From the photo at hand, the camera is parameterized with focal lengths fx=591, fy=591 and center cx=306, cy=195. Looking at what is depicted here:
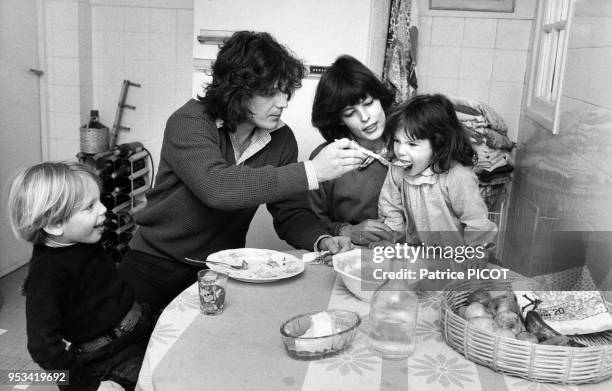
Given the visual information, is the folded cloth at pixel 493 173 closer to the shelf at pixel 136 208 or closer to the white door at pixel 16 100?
the shelf at pixel 136 208

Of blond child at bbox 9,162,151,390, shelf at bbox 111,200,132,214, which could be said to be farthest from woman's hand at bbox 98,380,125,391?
shelf at bbox 111,200,132,214

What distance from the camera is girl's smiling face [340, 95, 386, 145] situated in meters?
1.93

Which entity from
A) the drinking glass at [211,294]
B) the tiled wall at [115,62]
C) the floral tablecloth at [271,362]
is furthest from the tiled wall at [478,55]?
the drinking glass at [211,294]

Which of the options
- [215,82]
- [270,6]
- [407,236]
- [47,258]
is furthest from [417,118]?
[270,6]

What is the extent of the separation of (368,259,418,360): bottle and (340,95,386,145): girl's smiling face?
2.69ft

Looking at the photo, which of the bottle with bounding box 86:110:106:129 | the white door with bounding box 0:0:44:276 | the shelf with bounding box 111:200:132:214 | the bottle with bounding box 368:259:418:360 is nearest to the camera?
the bottle with bounding box 368:259:418:360

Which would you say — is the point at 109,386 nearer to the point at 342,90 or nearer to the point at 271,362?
the point at 271,362

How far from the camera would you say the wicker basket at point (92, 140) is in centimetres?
342

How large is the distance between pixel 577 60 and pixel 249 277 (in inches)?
59.0

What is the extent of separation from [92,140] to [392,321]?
8.99 feet

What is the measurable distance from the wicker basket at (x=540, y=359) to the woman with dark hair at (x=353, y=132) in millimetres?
781

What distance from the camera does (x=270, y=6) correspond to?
293 centimetres

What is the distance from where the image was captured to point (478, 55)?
3342 mm

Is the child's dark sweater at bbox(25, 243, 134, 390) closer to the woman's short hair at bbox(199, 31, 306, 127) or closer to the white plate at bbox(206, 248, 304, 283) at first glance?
the white plate at bbox(206, 248, 304, 283)
